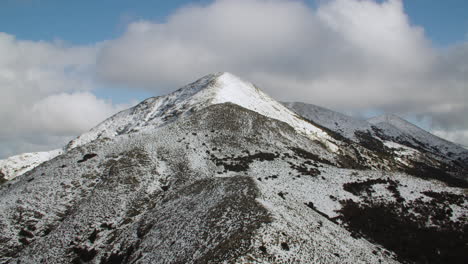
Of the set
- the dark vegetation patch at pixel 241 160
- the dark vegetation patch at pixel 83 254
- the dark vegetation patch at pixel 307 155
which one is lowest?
the dark vegetation patch at pixel 83 254

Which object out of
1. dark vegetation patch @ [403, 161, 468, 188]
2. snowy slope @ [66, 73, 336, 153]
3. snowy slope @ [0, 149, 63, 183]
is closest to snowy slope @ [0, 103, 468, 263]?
snowy slope @ [66, 73, 336, 153]

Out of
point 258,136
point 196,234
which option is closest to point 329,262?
point 196,234

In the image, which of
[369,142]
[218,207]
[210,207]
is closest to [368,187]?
[218,207]

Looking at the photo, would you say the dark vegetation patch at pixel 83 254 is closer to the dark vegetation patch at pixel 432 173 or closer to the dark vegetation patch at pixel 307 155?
the dark vegetation patch at pixel 307 155

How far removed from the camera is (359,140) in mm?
176750

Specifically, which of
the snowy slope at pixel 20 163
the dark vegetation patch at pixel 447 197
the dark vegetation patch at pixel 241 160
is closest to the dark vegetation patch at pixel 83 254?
the dark vegetation patch at pixel 241 160

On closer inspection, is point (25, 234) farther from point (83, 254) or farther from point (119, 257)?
point (119, 257)

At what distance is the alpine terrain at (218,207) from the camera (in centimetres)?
2223

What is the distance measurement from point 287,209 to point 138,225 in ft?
49.4

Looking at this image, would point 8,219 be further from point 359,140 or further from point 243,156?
point 359,140

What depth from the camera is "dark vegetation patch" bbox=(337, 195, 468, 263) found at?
27250mm

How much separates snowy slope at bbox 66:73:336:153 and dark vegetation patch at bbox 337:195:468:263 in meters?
50.4

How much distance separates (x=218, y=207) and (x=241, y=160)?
965 inches

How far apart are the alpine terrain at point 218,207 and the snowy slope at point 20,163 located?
7991 cm
